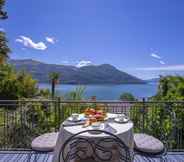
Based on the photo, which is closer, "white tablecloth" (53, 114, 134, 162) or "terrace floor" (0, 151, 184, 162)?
"white tablecloth" (53, 114, 134, 162)

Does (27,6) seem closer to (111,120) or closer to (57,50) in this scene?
(111,120)

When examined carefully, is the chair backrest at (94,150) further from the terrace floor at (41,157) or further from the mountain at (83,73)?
the mountain at (83,73)

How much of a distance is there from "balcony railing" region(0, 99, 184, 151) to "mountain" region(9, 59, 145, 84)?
44437mm

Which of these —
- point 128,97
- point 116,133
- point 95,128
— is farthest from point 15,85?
point 116,133

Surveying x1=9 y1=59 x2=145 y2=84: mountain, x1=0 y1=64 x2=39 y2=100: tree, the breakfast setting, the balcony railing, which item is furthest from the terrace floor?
x1=9 y1=59 x2=145 y2=84: mountain

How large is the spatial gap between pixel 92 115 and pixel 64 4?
9355 mm

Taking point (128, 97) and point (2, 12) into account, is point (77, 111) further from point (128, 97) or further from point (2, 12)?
point (2, 12)

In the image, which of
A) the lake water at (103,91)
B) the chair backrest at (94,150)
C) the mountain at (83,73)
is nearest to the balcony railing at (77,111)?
the lake water at (103,91)

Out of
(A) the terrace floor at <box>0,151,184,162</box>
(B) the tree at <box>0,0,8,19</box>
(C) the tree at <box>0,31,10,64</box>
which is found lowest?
(A) the terrace floor at <box>0,151,184,162</box>

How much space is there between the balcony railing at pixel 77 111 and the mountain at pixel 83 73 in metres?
44.4

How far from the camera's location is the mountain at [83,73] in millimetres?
55325

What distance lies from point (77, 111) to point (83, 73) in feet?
200

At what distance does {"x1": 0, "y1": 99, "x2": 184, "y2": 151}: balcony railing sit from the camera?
15.9 ft

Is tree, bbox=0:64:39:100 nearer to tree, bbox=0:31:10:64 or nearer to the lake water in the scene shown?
the lake water
